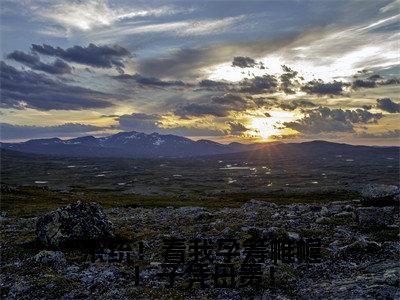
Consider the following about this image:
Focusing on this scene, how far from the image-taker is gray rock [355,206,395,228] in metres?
23.7

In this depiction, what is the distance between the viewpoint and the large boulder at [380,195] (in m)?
32.3

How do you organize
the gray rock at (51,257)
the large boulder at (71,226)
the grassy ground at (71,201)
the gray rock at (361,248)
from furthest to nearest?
the grassy ground at (71,201)
the large boulder at (71,226)
the gray rock at (51,257)
the gray rock at (361,248)

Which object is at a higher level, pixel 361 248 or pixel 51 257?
pixel 361 248

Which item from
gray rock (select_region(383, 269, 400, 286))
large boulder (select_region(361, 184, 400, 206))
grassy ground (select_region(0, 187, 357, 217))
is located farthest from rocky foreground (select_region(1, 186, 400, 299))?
grassy ground (select_region(0, 187, 357, 217))

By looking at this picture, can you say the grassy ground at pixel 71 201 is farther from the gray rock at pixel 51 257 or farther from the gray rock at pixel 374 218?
A: the gray rock at pixel 374 218

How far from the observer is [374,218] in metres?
24.0

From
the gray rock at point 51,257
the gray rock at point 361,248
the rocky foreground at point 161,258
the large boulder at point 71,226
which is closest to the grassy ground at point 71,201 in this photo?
the rocky foreground at point 161,258

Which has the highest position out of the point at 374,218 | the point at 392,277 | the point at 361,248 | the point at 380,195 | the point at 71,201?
the point at 380,195

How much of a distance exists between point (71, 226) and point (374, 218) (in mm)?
18624

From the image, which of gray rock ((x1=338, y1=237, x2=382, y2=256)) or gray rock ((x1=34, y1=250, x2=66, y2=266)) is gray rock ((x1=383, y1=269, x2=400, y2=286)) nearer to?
gray rock ((x1=338, y1=237, x2=382, y2=256))

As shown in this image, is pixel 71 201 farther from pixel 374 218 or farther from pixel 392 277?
pixel 392 277

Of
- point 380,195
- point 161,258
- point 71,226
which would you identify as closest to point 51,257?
point 71,226

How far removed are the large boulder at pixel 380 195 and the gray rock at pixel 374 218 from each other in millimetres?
8627

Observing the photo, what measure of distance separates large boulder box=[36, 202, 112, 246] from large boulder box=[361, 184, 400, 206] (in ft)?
74.8
